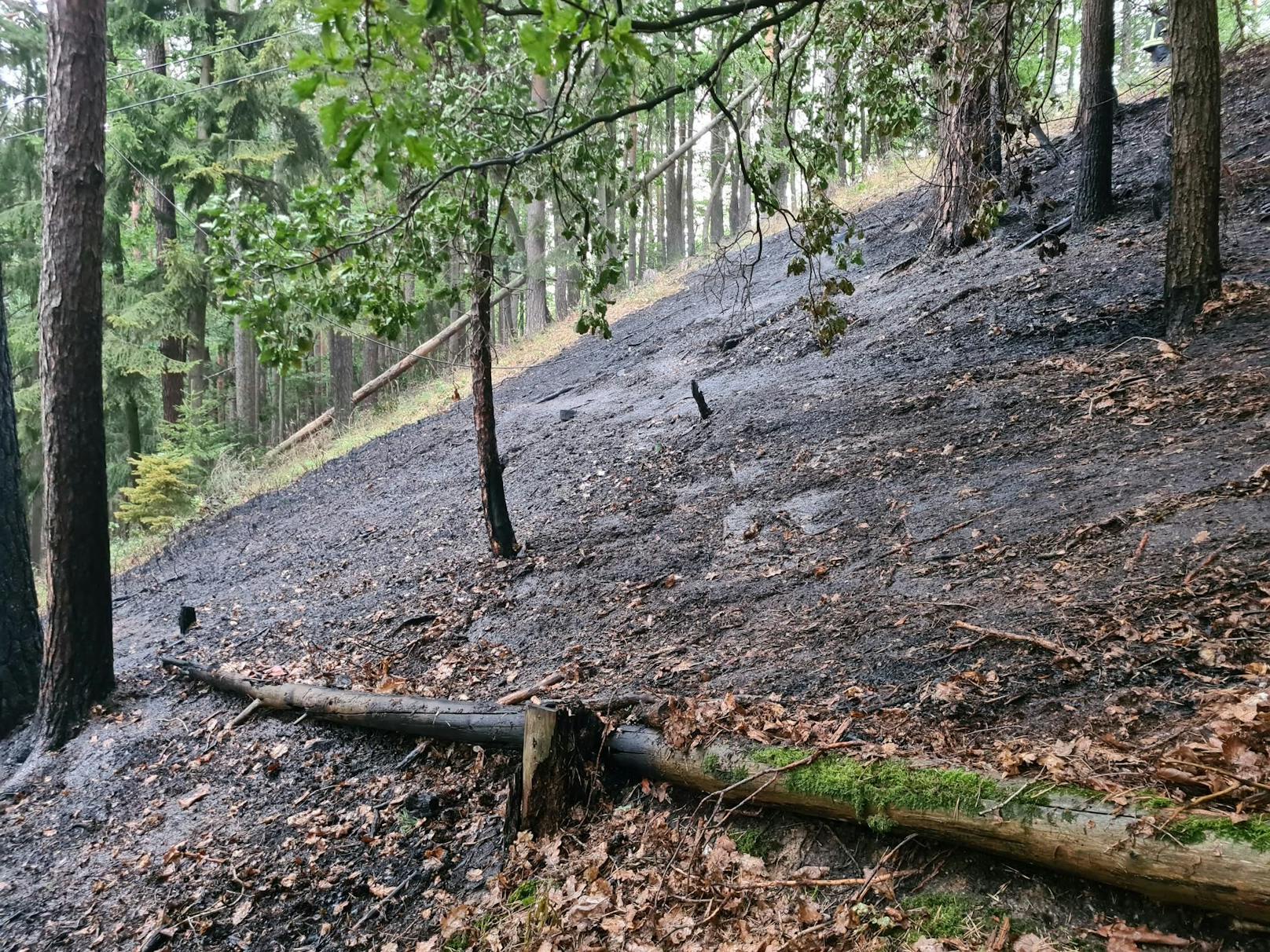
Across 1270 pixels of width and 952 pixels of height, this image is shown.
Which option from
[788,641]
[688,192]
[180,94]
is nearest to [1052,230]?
[788,641]

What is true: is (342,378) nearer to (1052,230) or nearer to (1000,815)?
(1052,230)

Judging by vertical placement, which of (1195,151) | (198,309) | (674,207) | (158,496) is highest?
(674,207)

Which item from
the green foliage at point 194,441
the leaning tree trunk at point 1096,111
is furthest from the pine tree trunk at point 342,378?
the leaning tree trunk at point 1096,111

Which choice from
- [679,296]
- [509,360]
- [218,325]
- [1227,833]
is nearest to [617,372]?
[679,296]

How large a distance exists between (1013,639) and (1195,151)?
15.9ft

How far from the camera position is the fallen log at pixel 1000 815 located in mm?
2117

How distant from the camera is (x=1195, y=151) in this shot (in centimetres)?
609

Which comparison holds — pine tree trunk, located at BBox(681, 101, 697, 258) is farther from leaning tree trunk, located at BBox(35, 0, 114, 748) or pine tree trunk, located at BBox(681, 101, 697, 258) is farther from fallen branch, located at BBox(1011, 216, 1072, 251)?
leaning tree trunk, located at BBox(35, 0, 114, 748)

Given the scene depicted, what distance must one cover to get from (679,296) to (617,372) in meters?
4.14

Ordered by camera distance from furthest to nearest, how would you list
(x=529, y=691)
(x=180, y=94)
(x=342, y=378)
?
(x=342, y=378) → (x=180, y=94) → (x=529, y=691)

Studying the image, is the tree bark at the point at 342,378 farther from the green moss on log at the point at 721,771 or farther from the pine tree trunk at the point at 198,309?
the green moss on log at the point at 721,771

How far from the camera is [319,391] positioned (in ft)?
99.9

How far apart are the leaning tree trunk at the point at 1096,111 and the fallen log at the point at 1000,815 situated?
28.1 feet

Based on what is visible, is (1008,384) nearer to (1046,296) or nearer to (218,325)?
(1046,296)
